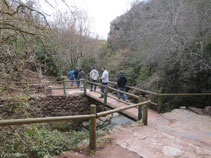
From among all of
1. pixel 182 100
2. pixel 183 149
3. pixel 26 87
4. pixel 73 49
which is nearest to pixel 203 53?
pixel 182 100

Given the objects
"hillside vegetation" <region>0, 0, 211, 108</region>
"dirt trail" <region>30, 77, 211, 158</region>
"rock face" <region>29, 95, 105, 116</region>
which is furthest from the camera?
"rock face" <region>29, 95, 105, 116</region>

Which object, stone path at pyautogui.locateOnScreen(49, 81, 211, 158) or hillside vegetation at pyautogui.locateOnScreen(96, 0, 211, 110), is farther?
hillside vegetation at pyautogui.locateOnScreen(96, 0, 211, 110)

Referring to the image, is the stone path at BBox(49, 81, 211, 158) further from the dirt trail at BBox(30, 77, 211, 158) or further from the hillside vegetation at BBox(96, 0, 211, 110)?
the hillside vegetation at BBox(96, 0, 211, 110)

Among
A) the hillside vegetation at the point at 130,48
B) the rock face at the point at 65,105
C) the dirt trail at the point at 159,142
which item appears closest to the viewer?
the dirt trail at the point at 159,142

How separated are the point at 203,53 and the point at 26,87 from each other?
A: 6696 mm

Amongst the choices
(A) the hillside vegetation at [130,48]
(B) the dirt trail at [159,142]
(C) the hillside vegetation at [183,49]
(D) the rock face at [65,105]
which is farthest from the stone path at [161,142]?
(D) the rock face at [65,105]

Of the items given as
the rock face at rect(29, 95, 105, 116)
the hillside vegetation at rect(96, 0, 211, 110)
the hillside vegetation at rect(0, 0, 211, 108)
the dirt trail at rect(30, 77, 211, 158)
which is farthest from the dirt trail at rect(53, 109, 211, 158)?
the rock face at rect(29, 95, 105, 116)

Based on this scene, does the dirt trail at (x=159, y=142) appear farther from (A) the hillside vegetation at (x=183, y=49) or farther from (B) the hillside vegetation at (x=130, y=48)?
(A) the hillside vegetation at (x=183, y=49)

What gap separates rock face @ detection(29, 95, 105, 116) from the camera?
25.6 feet

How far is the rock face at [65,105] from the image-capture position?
7.80 m

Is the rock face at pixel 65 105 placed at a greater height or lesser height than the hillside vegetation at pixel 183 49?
lesser

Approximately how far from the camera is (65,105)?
8.21 metres

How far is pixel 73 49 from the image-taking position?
13781 mm

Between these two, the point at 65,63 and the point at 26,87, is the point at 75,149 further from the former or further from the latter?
the point at 65,63
